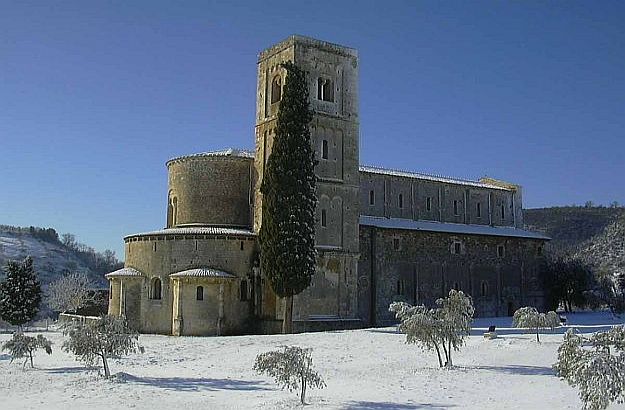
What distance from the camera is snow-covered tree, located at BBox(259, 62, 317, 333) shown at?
35781 mm

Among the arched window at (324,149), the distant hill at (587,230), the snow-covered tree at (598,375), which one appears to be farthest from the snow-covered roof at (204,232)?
the distant hill at (587,230)

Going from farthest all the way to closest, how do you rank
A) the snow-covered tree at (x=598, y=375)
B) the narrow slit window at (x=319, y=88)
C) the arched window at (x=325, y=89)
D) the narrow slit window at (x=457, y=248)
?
the narrow slit window at (x=457, y=248)
the arched window at (x=325, y=89)
the narrow slit window at (x=319, y=88)
the snow-covered tree at (x=598, y=375)

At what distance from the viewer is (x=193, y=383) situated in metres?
21.2

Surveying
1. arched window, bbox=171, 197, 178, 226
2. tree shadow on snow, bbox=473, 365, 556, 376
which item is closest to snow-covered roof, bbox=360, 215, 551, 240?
arched window, bbox=171, 197, 178, 226

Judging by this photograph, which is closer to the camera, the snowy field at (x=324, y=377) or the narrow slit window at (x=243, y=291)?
the snowy field at (x=324, y=377)

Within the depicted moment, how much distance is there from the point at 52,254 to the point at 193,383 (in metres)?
120

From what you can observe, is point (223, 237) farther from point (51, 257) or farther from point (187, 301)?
point (51, 257)

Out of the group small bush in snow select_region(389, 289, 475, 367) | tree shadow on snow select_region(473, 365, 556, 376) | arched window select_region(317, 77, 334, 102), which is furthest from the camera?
arched window select_region(317, 77, 334, 102)

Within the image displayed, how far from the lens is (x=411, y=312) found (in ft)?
83.6

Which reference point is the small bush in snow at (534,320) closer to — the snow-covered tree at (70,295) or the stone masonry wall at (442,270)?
the stone masonry wall at (442,270)

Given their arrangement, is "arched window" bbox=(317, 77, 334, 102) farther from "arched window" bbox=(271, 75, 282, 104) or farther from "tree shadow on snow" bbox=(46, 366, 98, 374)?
"tree shadow on snow" bbox=(46, 366, 98, 374)

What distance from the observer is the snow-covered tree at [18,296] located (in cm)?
4559

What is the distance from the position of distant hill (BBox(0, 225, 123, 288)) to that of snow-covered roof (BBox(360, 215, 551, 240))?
3053 inches

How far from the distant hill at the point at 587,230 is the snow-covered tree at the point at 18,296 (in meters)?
69.2
